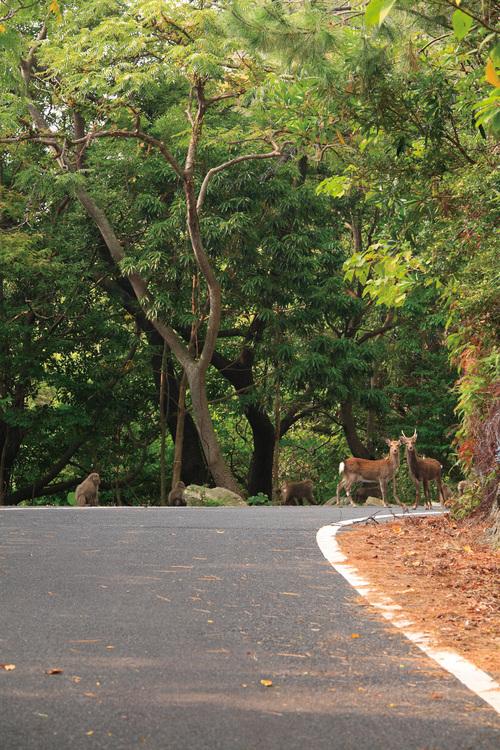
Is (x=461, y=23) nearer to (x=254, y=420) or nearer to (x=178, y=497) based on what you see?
(x=178, y=497)

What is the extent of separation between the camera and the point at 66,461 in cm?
3478

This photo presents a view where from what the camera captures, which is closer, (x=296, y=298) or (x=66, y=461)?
(x=296, y=298)

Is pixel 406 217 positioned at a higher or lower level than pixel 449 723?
higher

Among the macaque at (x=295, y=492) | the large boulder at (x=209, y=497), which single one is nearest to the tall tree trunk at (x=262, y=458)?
the macaque at (x=295, y=492)

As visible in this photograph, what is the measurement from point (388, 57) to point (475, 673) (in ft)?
25.8

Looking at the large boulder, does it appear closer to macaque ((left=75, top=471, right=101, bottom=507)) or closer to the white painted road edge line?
macaque ((left=75, top=471, right=101, bottom=507))

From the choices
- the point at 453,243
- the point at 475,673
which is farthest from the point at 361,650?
the point at 453,243

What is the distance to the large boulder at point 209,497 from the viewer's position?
24.0 metres

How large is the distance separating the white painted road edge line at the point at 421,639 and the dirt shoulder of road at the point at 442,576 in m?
0.07

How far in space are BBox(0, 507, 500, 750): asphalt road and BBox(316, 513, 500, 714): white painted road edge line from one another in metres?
0.07

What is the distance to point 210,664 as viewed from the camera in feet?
17.3

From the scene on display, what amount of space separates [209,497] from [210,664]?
62.5 feet

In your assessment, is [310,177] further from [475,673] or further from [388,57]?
[475,673]

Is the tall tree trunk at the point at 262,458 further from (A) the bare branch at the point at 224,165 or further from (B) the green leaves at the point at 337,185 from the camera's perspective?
(B) the green leaves at the point at 337,185
